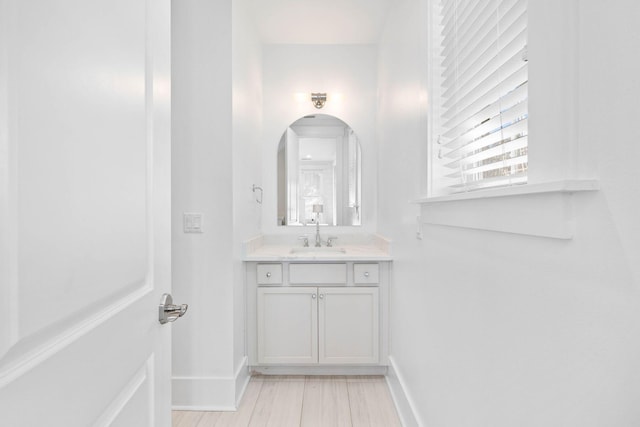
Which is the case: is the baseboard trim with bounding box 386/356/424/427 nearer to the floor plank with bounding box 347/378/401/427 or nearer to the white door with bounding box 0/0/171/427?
the floor plank with bounding box 347/378/401/427

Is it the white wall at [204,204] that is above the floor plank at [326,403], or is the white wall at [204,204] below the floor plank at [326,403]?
above

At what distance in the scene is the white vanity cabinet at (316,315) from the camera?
99.7 inches

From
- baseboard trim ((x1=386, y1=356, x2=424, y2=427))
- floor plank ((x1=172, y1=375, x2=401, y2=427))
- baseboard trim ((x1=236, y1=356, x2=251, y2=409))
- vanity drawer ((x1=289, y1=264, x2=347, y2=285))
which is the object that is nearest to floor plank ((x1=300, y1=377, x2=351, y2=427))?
floor plank ((x1=172, y1=375, x2=401, y2=427))

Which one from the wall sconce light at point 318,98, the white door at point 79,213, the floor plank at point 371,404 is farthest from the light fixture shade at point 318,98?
the white door at point 79,213

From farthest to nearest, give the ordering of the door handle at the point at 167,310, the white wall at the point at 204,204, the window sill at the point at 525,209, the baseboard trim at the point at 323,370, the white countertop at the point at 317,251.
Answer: the baseboard trim at the point at 323,370 < the white countertop at the point at 317,251 < the white wall at the point at 204,204 < the door handle at the point at 167,310 < the window sill at the point at 525,209

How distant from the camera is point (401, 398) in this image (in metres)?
2.04

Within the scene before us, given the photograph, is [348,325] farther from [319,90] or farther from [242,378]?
[319,90]

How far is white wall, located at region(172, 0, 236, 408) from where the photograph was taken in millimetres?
2146

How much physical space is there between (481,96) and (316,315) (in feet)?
6.19

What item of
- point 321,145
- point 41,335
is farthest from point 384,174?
point 41,335

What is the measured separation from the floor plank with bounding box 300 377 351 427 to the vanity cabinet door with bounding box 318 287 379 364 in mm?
147

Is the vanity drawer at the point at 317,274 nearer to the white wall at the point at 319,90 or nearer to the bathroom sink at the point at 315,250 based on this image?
the bathroom sink at the point at 315,250

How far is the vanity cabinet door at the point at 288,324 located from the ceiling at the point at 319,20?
1.99 metres

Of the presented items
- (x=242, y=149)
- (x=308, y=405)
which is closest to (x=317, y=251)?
(x=242, y=149)
